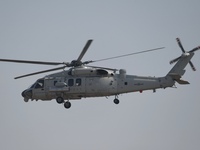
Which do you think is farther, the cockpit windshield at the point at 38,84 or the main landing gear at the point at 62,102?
the cockpit windshield at the point at 38,84

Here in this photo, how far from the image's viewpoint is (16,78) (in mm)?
63188

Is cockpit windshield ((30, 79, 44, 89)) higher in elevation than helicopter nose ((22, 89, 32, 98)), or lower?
higher

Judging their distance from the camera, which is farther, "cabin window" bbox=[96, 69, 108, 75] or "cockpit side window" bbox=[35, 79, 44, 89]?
"cockpit side window" bbox=[35, 79, 44, 89]

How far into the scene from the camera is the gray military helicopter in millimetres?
60812

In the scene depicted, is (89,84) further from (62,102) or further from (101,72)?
(62,102)

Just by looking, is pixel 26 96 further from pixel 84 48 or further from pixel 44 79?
pixel 84 48

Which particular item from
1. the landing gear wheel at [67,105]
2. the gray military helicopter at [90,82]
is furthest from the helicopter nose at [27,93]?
the landing gear wheel at [67,105]

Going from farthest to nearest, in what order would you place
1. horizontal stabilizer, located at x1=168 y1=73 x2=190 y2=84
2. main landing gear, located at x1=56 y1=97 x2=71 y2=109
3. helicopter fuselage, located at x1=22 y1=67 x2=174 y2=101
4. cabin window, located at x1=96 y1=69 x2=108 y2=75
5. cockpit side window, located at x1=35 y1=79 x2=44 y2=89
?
cockpit side window, located at x1=35 y1=79 x2=44 y2=89, main landing gear, located at x1=56 y1=97 x2=71 y2=109, cabin window, located at x1=96 y1=69 x2=108 y2=75, helicopter fuselage, located at x1=22 y1=67 x2=174 y2=101, horizontal stabilizer, located at x1=168 y1=73 x2=190 y2=84

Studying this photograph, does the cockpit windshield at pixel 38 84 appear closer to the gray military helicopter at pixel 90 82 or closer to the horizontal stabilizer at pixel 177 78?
the gray military helicopter at pixel 90 82

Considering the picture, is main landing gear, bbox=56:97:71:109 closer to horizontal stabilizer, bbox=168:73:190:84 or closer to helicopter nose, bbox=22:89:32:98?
helicopter nose, bbox=22:89:32:98

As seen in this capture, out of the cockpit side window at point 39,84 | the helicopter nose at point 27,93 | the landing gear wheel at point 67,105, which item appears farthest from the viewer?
the helicopter nose at point 27,93

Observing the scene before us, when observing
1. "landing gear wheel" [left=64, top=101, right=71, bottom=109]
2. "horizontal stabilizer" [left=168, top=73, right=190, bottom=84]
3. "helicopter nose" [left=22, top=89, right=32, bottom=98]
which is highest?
"horizontal stabilizer" [left=168, top=73, right=190, bottom=84]

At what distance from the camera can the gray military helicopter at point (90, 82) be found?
60.8 metres

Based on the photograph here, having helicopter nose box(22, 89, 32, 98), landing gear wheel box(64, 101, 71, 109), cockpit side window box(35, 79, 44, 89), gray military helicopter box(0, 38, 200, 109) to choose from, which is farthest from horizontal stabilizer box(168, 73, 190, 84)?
helicopter nose box(22, 89, 32, 98)
